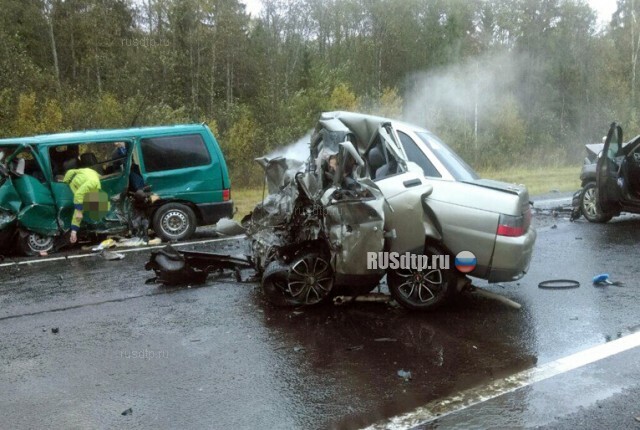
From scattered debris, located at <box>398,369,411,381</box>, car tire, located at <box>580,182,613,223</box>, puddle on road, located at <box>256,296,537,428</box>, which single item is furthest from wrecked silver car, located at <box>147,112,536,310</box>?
car tire, located at <box>580,182,613,223</box>

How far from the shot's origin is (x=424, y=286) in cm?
605

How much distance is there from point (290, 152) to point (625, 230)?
6.51 meters

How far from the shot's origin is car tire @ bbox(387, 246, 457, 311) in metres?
6.00

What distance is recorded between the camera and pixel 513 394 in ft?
13.6

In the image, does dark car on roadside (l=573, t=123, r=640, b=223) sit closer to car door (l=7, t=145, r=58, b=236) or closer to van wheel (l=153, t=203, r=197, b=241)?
van wheel (l=153, t=203, r=197, b=241)

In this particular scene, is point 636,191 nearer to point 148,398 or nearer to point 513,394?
point 513,394

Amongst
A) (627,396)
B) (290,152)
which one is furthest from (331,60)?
(627,396)

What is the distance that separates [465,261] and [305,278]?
64.5 inches

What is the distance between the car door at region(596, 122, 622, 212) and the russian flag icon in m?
5.95

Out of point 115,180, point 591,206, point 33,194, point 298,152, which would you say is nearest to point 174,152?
point 115,180

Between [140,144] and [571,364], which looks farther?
[140,144]

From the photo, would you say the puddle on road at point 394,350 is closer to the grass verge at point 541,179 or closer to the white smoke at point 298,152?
the white smoke at point 298,152

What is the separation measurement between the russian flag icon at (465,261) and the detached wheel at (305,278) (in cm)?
131

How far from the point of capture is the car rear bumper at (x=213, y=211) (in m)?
10.9
